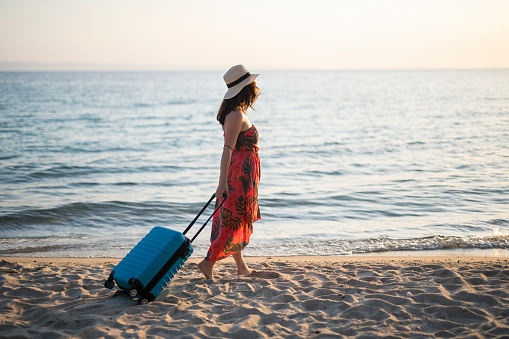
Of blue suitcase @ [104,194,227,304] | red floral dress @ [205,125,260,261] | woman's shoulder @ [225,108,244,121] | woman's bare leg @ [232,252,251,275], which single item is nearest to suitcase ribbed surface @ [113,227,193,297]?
blue suitcase @ [104,194,227,304]

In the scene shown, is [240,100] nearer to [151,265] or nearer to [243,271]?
[151,265]

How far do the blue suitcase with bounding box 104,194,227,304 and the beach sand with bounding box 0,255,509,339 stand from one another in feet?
0.50

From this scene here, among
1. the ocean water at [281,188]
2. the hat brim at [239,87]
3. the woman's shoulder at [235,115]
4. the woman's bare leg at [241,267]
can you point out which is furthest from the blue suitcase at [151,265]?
the ocean water at [281,188]

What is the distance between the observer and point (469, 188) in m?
8.88

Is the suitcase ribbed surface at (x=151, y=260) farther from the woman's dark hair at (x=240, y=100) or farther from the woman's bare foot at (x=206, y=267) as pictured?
the woman's dark hair at (x=240, y=100)

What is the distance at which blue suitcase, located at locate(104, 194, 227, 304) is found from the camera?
3436 millimetres

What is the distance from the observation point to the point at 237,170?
391 centimetres

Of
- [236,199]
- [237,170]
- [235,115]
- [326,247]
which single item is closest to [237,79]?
→ [235,115]

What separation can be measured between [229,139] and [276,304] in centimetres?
145

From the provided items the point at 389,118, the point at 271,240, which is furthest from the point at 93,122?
the point at 271,240

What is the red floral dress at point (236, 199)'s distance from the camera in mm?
3912

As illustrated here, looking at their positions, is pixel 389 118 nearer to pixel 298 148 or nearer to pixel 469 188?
pixel 298 148

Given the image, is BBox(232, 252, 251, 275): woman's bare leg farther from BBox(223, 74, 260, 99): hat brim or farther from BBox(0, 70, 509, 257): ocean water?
BBox(223, 74, 260, 99): hat brim

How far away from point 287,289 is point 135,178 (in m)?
7.54
